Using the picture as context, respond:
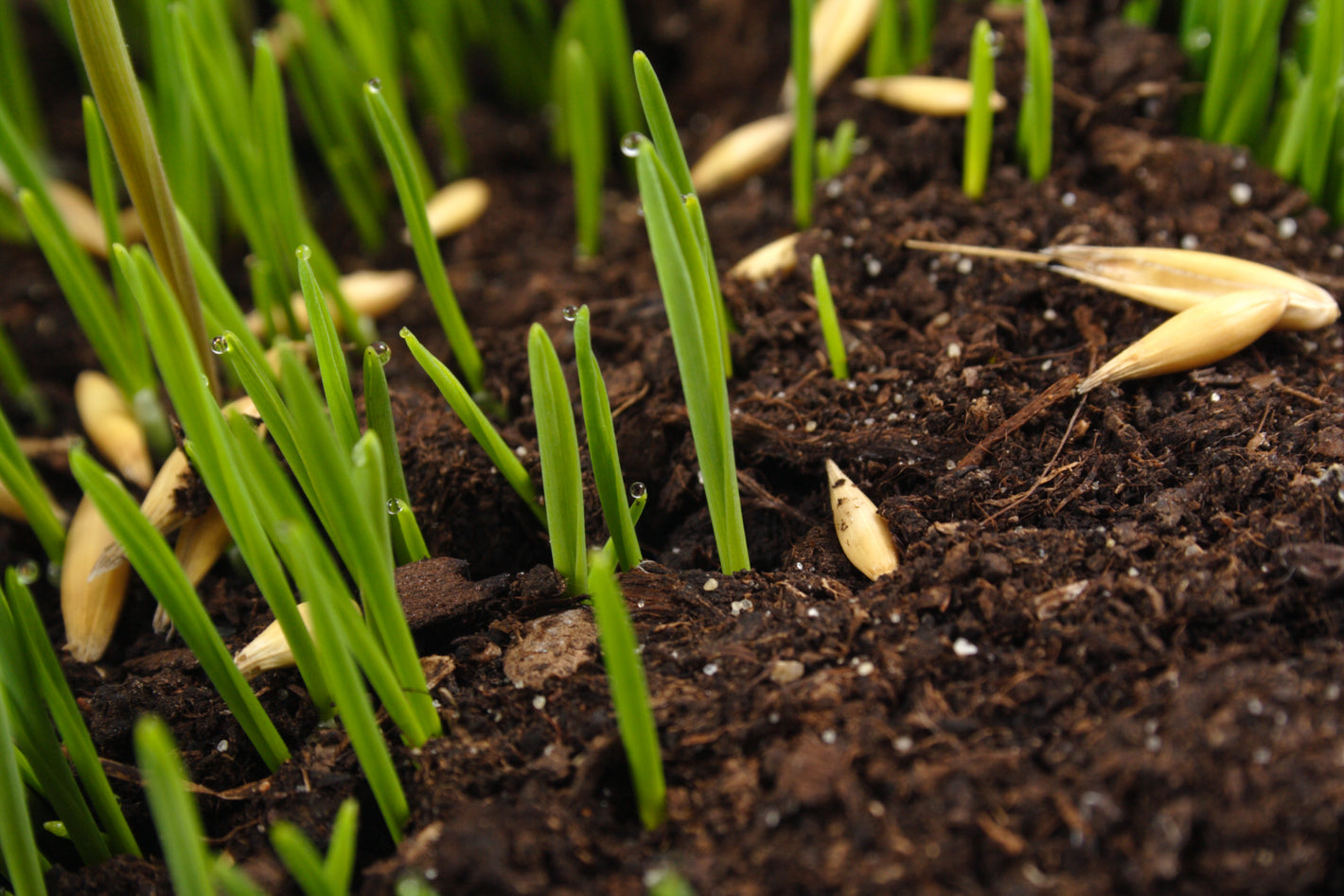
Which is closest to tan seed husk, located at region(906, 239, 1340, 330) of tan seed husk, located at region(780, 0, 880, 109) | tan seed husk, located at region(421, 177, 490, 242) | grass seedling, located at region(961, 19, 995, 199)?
grass seedling, located at region(961, 19, 995, 199)

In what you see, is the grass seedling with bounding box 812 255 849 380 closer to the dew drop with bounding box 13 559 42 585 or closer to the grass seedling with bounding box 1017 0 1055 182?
the grass seedling with bounding box 1017 0 1055 182

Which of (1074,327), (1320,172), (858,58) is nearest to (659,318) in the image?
(1074,327)

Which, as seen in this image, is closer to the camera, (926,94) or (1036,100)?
(1036,100)

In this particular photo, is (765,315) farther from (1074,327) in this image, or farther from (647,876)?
(647,876)

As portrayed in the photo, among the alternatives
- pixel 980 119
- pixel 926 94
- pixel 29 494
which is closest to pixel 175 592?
pixel 29 494

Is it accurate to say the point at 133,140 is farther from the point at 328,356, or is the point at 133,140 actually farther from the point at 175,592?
the point at 175,592

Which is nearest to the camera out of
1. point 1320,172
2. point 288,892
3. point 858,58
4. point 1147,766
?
point 1147,766

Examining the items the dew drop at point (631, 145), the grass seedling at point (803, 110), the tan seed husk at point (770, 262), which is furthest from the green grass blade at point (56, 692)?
the grass seedling at point (803, 110)
